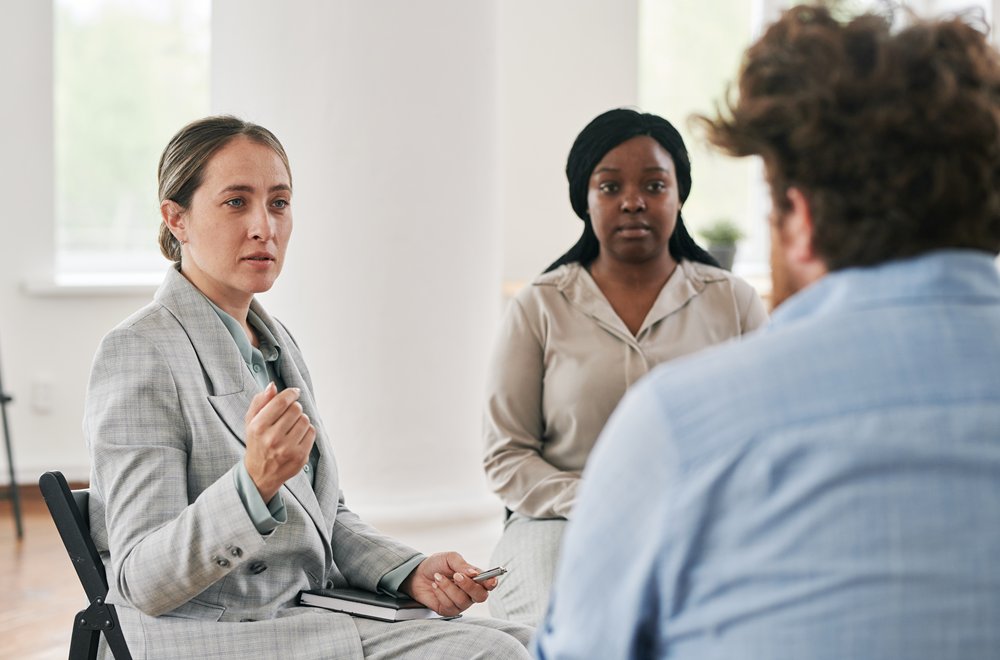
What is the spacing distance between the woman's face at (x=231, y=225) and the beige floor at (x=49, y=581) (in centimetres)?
173

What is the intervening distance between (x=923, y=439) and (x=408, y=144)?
2.70 m

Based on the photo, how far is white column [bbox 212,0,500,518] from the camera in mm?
3145

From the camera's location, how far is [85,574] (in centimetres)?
141

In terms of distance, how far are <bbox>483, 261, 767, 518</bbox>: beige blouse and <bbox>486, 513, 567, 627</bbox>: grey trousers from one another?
44 millimetres

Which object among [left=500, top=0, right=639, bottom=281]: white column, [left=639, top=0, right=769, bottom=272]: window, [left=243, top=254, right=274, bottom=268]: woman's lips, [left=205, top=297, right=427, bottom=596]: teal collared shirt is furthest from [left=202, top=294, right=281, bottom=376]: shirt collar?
[left=639, top=0, right=769, bottom=272]: window

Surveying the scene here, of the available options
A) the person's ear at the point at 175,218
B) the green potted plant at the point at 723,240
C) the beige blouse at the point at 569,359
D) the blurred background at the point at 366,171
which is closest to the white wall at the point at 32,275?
the blurred background at the point at 366,171

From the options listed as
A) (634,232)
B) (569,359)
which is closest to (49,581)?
(569,359)

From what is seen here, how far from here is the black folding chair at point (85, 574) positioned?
1390 mm

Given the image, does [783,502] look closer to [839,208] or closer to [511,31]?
[839,208]

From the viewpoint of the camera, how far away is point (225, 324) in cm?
159

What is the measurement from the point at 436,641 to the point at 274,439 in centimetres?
49

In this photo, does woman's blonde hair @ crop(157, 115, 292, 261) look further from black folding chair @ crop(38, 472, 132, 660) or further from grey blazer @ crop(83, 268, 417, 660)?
black folding chair @ crop(38, 472, 132, 660)

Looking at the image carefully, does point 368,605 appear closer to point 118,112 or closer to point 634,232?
point 634,232

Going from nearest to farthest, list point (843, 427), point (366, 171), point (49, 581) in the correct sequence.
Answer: point (843, 427), point (366, 171), point (49, 581)
